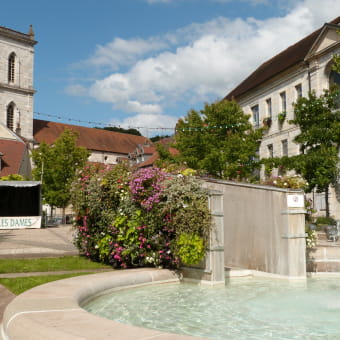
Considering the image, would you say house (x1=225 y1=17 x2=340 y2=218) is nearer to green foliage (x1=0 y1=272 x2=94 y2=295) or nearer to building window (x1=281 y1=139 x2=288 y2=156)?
building window (x1=281 y1=139 x2=288 y2=156)

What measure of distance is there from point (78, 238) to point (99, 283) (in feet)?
14.5

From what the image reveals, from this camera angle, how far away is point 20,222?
88.0 ft

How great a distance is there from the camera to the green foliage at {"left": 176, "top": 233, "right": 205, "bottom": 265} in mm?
7523

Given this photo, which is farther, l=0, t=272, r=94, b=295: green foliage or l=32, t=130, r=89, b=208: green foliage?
l=32, t=130, r=89, b=208: green foliage

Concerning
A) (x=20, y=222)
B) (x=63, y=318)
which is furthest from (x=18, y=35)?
(x=63, y=318)

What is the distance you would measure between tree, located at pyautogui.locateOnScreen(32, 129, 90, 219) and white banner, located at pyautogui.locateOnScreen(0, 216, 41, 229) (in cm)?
1343

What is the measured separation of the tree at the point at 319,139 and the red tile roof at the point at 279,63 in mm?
7124

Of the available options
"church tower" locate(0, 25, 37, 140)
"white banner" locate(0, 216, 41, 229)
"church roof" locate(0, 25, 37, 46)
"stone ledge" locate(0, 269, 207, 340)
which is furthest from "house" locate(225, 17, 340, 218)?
"church roof" locate(0, 25, 37, 46)

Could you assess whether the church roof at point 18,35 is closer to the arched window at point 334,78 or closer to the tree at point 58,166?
Answer: the tree at point 58,166

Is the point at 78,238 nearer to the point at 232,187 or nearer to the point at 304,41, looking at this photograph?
the point at 232,187

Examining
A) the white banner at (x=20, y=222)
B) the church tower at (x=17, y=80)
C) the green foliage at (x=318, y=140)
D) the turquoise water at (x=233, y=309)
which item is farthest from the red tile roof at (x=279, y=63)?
the church tower at (x=17, y=80)

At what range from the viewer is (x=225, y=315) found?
546 centimetres

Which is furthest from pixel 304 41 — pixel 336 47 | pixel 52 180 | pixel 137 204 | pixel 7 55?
pixel 7 55

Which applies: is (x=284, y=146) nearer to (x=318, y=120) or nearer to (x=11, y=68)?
(x=318, y=120)
